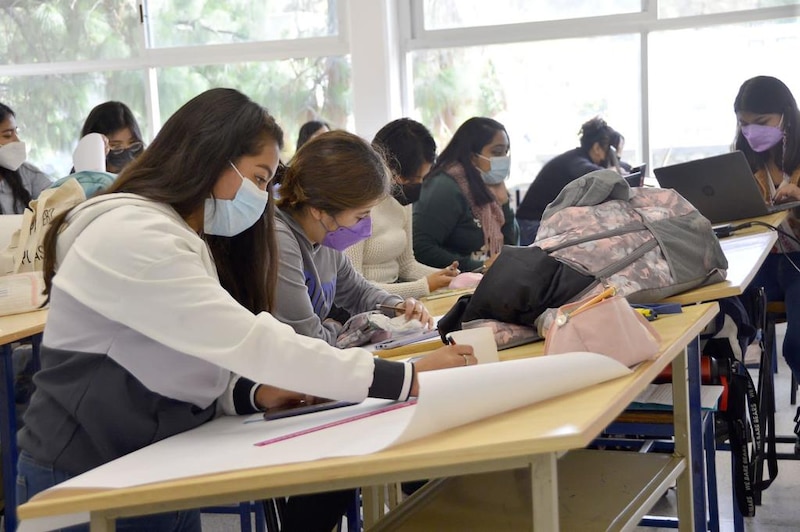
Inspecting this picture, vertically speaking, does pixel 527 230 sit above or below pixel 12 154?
below

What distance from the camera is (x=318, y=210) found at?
2.19 meters

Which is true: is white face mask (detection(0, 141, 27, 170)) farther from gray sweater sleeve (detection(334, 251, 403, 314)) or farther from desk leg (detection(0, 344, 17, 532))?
gray sweater sleeve (detection(334, 251, 403, 314))

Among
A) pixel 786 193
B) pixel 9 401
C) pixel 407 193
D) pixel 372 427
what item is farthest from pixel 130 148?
pixel 372 427

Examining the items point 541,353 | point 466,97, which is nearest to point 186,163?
point 541,353

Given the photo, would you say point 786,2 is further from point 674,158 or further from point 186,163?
point 186,163

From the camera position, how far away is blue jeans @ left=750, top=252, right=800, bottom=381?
331cm

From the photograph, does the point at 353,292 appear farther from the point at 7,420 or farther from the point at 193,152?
the point at 193,152

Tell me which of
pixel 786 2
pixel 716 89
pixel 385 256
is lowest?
pixel 385 256

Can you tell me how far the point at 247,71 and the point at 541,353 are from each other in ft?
17.6

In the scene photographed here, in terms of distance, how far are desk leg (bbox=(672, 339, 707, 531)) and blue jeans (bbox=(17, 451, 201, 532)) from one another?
3.24 feet

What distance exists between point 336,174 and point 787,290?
199cm

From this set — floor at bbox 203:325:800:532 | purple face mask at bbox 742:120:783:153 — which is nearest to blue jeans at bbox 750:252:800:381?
floor at bbox 203:325:800:532

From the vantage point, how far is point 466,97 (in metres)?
6.57

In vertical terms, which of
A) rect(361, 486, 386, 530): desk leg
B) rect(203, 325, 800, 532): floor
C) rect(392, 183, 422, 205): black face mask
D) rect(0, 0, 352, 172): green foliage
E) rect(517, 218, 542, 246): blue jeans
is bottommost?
rect(203, 325, 800, 532): floor
